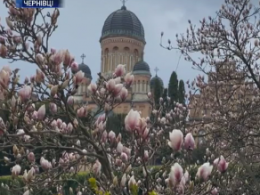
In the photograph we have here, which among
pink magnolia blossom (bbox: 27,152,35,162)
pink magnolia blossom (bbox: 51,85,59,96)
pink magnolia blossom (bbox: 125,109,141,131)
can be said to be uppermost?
pink magnolia blossom (bbox: 51,85,59,96)

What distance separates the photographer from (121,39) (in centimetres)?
5228

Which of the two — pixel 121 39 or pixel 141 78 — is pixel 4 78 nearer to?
pixel 141 78

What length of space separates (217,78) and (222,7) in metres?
1.52

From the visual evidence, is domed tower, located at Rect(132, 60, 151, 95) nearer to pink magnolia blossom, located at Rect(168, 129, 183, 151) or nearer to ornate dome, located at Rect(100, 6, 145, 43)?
ornate dome, located at Rect(100, 6, 145, 43)

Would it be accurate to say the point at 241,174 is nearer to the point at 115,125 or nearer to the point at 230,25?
the point at 230,25

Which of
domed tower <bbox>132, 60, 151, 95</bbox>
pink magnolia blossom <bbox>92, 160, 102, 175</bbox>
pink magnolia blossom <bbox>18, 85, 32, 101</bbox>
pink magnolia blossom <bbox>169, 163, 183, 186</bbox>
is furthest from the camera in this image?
domed tower <bbox>132, 60, 151, 95</bbox>

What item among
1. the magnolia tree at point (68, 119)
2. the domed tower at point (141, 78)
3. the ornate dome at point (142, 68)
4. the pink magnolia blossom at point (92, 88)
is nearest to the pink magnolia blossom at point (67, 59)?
the magnolia tree at point (68, 119)

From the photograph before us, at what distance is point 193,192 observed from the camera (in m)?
2.44

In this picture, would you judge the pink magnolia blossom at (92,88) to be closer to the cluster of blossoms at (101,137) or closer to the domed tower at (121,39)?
the cluster of blossoms at (101,137)

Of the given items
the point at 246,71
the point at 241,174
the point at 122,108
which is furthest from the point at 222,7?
the point at 122,108

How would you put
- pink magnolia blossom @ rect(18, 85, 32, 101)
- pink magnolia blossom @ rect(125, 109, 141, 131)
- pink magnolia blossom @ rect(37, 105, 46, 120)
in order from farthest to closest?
pink magnolia blossom @ rect(37, 105, 46, 120) < pink magnolia blossom @ rect(18, 85, 32, 101) < pink magnolia blossom @ rect(125, 109, 141, 131)

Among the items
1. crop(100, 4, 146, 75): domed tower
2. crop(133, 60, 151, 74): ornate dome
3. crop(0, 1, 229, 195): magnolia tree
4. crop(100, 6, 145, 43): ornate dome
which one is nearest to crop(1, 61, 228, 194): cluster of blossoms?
crop(0, 1, 229, 195): magnolia tree

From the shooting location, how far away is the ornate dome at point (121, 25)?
5209cm

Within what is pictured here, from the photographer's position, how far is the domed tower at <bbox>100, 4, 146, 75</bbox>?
5219cm
